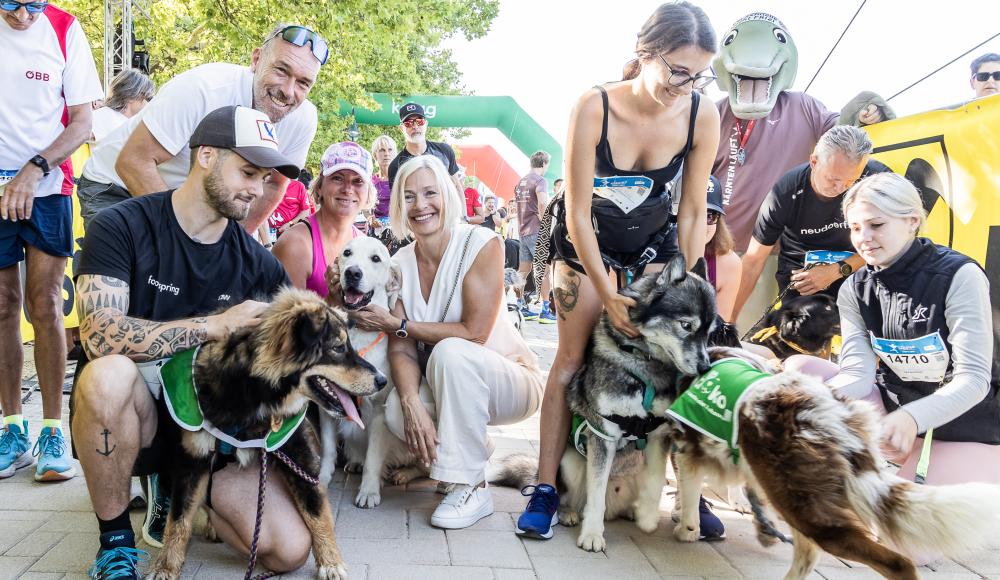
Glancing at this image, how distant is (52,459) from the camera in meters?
3.23

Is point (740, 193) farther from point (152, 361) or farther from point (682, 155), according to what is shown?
point (152, 361)

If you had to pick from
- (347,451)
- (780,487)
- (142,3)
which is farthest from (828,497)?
(142,3)

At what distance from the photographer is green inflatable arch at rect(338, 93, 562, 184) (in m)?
19.0

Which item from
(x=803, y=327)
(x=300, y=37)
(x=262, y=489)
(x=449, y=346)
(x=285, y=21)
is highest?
(x=285, y=21)

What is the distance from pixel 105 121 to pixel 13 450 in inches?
121

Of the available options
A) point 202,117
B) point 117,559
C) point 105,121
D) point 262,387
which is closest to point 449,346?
point 262,387

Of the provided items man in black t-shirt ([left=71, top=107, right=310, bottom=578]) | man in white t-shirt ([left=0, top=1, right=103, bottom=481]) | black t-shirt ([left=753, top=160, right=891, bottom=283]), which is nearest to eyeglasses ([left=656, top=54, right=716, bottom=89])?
black t-shirt ([left=753, top=160, right=891, bottom=283])

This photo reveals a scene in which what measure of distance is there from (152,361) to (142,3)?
484 inches

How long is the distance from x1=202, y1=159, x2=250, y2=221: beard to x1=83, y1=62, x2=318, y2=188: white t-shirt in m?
0.84

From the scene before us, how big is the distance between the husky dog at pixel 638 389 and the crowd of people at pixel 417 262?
0.11 metres

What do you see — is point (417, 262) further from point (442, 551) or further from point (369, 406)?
point (442, 551)

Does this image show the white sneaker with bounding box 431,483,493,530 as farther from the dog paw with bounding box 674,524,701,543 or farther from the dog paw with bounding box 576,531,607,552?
the dog paw with bounding box 674,524,701,543

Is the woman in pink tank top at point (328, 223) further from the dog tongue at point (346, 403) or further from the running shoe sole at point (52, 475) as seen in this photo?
the running shoe sole at point (52, 475)

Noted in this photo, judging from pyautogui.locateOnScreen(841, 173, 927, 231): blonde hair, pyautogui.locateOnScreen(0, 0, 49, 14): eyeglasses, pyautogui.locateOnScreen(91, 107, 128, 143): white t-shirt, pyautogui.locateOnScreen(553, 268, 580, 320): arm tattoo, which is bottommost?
pyautogui.locateOnScreen(553, 268, 580, 320): arm tattoo
